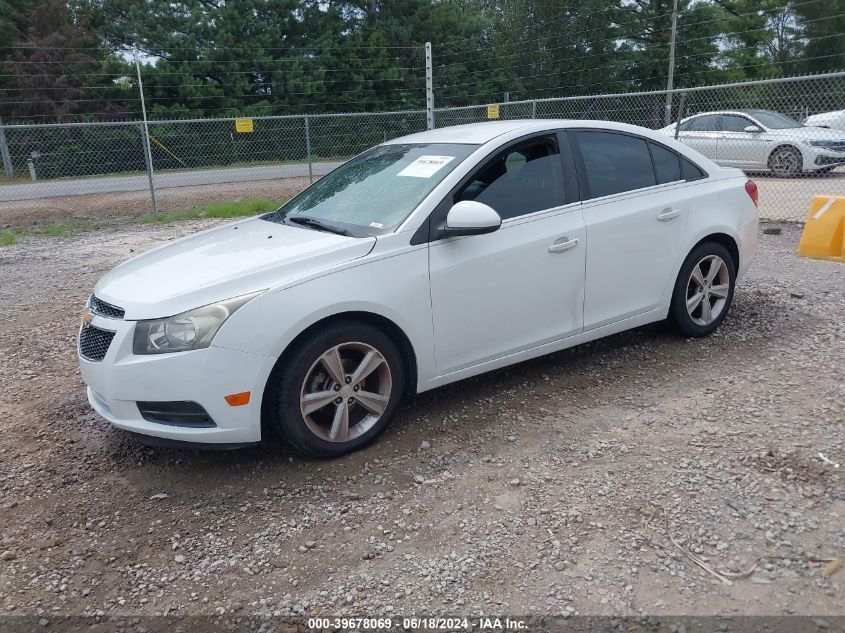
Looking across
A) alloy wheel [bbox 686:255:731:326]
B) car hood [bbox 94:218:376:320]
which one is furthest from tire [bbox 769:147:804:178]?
car hood [bbox 94:218:376:320]

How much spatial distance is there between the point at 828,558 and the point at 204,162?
20.3 m

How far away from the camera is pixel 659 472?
11.1 feet

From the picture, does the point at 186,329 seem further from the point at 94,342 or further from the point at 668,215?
the point at 668,215

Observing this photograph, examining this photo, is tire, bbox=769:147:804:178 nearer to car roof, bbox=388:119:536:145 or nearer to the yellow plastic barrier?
the yellow plastic barrier

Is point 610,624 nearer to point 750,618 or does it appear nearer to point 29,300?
point 750,618

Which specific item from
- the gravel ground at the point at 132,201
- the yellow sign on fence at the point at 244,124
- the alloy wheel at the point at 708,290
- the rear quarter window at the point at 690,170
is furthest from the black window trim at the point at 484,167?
the gravel ground at the point at 132,201

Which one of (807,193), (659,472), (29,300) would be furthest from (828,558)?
(807,193)

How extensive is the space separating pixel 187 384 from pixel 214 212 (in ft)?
35.8

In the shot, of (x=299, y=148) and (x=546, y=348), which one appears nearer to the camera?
(x=546, y=348)

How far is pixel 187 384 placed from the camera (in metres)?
3.26

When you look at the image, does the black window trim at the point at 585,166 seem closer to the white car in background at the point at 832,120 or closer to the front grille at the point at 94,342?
the front grille at the point at 94,342

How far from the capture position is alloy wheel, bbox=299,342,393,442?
3512mm

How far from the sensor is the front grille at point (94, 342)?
11.4 ft

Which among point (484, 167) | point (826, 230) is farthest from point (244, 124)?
point (484, 167)
